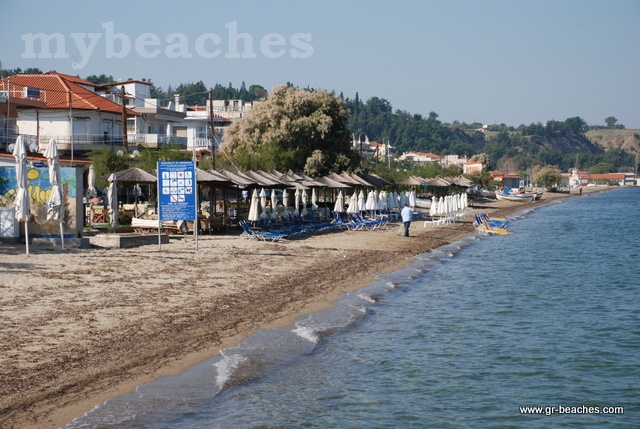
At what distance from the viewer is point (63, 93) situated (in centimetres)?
5447

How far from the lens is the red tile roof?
52594 mm

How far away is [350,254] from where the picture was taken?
28375 mm

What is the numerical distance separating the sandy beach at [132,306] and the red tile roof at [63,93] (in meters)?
28.0

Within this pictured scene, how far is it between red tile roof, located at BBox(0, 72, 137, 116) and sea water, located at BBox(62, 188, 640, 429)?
3613cm

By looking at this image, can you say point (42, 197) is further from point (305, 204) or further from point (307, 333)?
point (305, 204)

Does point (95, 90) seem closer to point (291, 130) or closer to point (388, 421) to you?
point (291, 130)

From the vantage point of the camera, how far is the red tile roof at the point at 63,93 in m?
52.6

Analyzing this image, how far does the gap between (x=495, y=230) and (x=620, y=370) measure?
105ft

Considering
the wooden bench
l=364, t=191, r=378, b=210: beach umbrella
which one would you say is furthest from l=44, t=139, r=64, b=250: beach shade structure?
l=364, t=191, r=378, b=210: beach umbrella

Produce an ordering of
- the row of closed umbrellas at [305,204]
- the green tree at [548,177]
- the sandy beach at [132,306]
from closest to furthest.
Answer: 1. the sandy beach at [132,306]
2. the row of closed umbrellas at [305,204]
3. the green tree at [548,177]

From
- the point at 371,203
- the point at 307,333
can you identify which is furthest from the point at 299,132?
the point at 307,333

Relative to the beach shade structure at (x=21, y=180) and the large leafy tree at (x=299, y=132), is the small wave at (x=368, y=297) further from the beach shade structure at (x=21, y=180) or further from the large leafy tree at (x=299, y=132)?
the large leafy tree at (x=299, y=132)

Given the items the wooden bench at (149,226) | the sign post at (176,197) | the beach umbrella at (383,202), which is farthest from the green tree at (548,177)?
the sign post at (176,197)

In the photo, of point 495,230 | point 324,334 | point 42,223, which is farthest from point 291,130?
point 324,334
